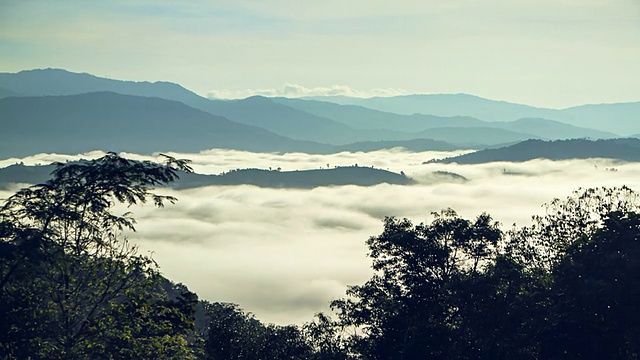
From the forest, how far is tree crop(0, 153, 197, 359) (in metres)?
0.07

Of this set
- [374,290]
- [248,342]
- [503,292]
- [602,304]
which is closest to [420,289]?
[374,290]

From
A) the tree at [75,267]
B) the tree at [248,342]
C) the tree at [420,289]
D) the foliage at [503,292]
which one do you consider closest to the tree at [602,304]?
the foliage at [503,292]

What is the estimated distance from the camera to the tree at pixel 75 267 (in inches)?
1049

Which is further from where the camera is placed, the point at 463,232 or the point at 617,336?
the point at 463,232

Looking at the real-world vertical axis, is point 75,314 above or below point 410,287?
below

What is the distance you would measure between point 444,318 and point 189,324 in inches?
677

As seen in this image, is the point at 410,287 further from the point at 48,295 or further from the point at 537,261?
the point at 48,295

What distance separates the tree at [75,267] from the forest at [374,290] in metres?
0.07

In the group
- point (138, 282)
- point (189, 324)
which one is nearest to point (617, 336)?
point (189, 324)

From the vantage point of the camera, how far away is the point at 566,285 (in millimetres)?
39531

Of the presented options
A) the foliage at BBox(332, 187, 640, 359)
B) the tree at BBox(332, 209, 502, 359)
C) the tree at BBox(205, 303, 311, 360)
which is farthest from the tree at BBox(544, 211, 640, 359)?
the tree at BBox(205, 303, 311, 360)

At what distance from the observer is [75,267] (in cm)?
2880

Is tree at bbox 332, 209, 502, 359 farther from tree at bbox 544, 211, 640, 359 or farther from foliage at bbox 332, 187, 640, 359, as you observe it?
tree at bbox 544, 211, 640, 359

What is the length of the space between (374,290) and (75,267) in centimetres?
2301
